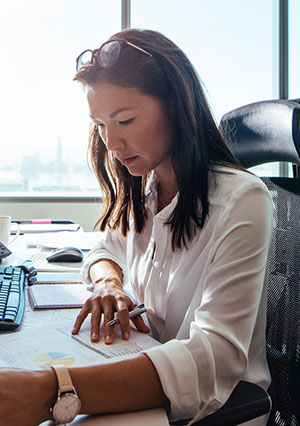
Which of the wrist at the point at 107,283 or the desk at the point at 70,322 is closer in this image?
the desk at the point at 70,322

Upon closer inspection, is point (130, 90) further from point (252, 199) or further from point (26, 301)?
point (26, 301)

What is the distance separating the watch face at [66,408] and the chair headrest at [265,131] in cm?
65

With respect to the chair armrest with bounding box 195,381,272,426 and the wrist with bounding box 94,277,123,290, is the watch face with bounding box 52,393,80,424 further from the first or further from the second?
the wrist with bounding box 94,277,123,290

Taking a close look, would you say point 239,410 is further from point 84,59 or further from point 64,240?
point 64,240

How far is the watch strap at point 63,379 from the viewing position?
24.1 inches

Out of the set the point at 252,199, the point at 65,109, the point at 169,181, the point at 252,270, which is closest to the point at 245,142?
the point at 169,181

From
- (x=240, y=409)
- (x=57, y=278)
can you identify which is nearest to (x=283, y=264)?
(x=240, y=409)

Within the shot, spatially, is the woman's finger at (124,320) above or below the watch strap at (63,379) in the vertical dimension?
below

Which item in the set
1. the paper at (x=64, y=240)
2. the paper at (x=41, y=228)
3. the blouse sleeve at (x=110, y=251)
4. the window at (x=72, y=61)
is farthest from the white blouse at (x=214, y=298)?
the window at (x=72, y=61)

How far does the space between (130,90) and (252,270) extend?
0.45 m

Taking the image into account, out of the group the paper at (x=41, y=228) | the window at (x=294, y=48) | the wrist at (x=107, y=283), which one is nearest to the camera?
the wrist at (x=107, y=283)

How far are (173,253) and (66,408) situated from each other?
0.44 m

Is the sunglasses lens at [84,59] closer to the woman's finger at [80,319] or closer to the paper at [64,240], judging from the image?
the woman's finger at [80,319]

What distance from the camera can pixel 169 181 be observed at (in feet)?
3.72
